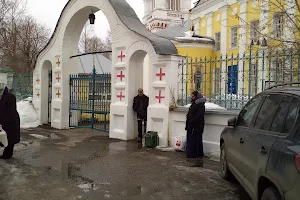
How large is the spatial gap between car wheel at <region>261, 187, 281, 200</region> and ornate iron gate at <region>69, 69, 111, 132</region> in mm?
9397

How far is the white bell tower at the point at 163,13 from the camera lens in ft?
174

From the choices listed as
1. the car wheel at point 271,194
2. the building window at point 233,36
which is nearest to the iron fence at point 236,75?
the car wheel at point 271,194

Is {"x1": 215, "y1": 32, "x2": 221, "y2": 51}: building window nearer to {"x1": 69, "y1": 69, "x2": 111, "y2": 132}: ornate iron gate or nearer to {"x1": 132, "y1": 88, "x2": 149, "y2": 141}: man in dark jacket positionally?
{"x1": 69, "y1": 69, "x2": 111, "y2": 132}: ornate iron gate

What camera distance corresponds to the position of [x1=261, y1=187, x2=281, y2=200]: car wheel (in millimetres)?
3467

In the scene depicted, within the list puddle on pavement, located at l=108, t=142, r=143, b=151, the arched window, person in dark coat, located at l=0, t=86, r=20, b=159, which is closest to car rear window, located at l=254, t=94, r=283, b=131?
puddle on pavement, located at l=108, t=142, r=143, b=151

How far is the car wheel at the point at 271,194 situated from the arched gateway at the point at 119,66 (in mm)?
6004

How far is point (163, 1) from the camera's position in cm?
5591

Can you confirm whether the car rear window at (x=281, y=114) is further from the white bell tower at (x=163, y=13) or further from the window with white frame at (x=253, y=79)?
the white bell tower at (x=163, y=13)

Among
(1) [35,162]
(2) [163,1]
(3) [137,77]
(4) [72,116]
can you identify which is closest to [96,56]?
(4) [72,116]

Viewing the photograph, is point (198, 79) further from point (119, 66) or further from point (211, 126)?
point (119, 66)

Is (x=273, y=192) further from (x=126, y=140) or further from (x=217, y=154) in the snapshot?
(x=126, y=140)

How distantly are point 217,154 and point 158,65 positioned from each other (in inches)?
128

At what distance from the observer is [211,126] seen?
345 inches

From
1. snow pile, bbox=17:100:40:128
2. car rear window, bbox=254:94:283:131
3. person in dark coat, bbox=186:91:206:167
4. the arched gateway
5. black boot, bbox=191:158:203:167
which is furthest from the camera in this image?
snow pile, bbox=17:100:40:128
